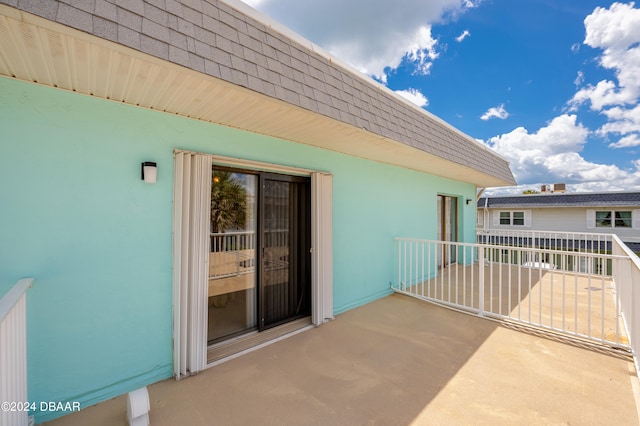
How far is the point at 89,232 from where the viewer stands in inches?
87.5

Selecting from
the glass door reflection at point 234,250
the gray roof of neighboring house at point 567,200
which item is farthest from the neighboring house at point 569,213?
the glass door reflection at point 234,250

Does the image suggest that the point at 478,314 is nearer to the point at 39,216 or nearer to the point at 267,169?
the point at 267,169

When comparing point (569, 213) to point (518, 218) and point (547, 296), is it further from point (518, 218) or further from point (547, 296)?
point (547, 296)

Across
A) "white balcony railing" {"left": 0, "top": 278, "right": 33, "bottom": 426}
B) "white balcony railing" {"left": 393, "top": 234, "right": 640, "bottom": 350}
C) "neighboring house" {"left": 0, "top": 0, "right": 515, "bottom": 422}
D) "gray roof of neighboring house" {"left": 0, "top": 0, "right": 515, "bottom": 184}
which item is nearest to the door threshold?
"neighboring house" {"left": 0, "top": 0, "right": 515, "bottom": 422}

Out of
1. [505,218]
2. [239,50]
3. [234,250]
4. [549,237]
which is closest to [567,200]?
[505,218]

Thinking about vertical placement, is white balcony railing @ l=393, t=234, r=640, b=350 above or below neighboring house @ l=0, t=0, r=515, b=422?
below

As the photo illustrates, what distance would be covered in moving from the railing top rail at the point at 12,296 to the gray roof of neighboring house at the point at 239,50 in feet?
4.82

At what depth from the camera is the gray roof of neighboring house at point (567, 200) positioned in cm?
1460

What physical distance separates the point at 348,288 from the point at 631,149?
27990 millimetres

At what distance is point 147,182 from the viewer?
248 cm

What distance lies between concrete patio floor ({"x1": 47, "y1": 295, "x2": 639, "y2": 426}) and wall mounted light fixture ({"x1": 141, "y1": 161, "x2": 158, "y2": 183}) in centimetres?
194

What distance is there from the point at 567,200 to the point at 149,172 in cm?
2198

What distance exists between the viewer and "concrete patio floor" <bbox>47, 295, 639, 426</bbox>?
2053 mm

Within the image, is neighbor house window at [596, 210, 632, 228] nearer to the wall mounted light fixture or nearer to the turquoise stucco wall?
the turquoise stucco wall
